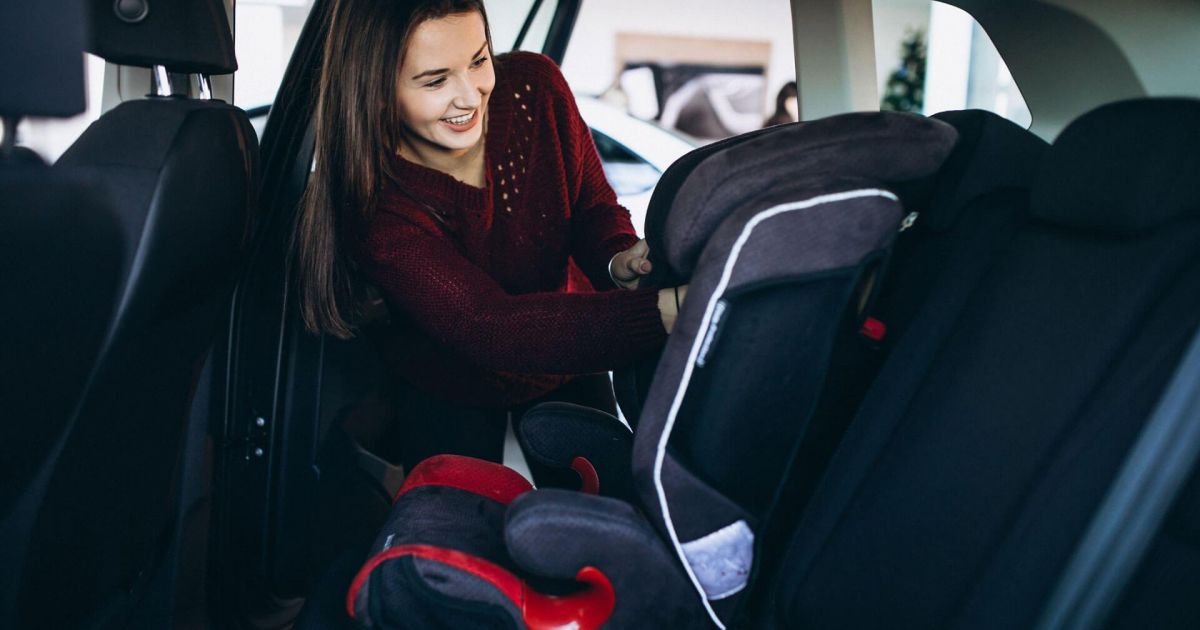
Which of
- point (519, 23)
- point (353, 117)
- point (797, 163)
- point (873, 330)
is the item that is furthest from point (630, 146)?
point (797, 163)

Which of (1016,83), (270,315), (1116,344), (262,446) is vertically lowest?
(262,446)

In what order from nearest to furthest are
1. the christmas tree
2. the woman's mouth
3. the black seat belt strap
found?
the black seat belt strap < the woman's mouth < the christmas tree

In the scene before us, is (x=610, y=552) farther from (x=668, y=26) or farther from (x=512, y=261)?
(x=668, y=26)

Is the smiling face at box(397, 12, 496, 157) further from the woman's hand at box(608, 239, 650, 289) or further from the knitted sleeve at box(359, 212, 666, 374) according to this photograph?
the woman's hand at box(608, 239, 650, 289)

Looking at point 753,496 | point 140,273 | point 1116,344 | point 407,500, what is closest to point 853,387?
point 753,496

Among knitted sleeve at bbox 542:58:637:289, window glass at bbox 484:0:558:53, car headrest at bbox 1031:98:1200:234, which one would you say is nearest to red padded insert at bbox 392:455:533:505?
knitted sleeve at bbox 542:58:637:289

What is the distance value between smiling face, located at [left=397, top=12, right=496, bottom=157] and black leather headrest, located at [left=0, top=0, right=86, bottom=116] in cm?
58

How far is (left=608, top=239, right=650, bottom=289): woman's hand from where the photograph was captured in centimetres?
139

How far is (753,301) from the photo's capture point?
0.95 m

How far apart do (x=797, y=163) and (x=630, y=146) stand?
8.63 feet

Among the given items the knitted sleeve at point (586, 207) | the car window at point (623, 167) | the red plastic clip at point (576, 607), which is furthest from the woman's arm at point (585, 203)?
the car window at point (623, 167)

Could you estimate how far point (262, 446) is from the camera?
66.6 inches

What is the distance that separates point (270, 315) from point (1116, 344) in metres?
1.32

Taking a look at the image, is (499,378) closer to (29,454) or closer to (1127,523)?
(29,454)
